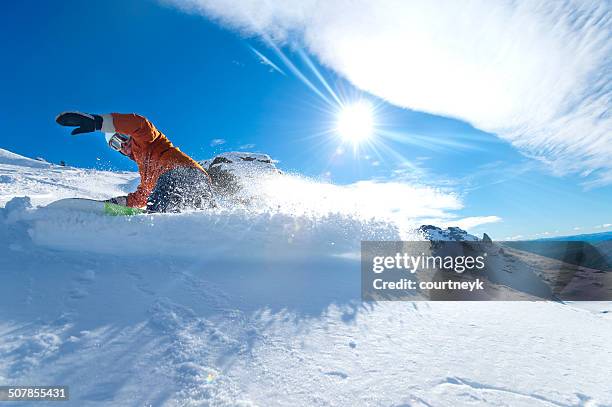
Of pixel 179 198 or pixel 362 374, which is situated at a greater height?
pixel 179 198

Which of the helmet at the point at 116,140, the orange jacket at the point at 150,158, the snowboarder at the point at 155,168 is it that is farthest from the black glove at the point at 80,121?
the orange jacket at the point at 150,158

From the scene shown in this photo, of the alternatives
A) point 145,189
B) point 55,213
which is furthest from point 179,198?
point 55,213

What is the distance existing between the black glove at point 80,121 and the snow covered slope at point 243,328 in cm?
162

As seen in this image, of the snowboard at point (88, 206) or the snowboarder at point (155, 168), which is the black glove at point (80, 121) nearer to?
the snowboarder at point (155, 168)

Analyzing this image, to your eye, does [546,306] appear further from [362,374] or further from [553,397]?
[362,374]

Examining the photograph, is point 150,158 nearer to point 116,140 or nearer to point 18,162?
point 116,140

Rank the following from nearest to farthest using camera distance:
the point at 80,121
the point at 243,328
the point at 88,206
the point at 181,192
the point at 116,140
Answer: the point at 243,328, the point at 88,206, the point at 80,121, the point at 116,140, the point at 181,192

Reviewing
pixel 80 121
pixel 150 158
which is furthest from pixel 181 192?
pixel 80 121

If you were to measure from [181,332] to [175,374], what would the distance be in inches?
16.6

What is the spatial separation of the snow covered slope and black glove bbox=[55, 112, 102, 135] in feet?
5.32

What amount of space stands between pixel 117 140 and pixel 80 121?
26.0 inches

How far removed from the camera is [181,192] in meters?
5.86

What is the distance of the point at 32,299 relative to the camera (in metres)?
2.35

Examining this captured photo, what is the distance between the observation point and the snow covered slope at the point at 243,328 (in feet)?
5.59
